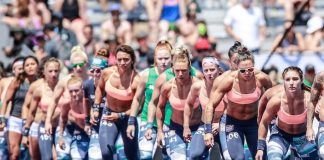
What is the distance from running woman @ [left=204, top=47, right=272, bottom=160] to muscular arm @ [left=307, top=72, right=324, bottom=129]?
98 centimetres

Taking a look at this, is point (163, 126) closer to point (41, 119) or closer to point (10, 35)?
point (41, 119)

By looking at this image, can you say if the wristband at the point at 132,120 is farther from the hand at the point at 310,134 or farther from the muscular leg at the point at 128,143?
the hand at the point at 310,134

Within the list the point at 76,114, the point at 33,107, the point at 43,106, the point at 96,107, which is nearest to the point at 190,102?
the point at 96,107

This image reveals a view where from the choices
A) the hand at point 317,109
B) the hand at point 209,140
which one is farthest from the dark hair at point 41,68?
the hand at point 317,109

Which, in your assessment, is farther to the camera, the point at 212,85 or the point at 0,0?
the point at 0,0

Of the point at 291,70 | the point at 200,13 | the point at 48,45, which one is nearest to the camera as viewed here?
the point at 291,70

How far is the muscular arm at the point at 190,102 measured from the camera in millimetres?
20422

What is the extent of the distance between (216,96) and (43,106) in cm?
476

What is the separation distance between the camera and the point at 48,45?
27.0 meters

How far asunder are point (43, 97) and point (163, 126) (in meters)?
3.12

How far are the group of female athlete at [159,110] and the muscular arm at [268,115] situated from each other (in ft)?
0.05

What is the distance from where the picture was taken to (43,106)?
77.0 feet

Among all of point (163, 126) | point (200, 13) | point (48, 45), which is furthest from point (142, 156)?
point (200, 13)

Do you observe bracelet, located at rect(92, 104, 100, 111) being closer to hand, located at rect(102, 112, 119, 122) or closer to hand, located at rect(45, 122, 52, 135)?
hand, located at rect(102, 112, 119, 122)
